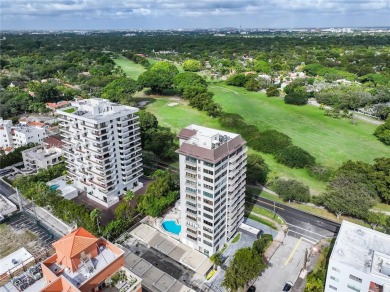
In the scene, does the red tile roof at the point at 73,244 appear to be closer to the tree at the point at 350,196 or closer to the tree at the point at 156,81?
the tree at the point at 350,196

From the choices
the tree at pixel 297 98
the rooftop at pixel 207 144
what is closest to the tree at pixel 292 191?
the rooftop at pixel 207 144

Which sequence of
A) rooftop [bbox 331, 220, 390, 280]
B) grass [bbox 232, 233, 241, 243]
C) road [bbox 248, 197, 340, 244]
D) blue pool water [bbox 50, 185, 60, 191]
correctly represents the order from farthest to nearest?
1. blue pool water [bbox 50, 185, 60, 191]
2. road [bbox 248, 197, 340, 244]
3. grass [bbox 232, 233, 241, 243]
4. rooftop [bbox 331, 220, 390, 280]

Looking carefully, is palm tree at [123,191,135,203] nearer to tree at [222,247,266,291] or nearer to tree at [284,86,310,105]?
tree at [222,247,266,291]

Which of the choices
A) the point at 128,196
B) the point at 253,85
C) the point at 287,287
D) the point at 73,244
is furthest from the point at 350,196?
the point at 253,85

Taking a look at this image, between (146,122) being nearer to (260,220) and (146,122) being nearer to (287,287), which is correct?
(260,220)

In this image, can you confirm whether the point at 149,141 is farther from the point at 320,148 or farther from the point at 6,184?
the point at 320,148

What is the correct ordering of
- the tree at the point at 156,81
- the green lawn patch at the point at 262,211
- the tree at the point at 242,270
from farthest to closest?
the tree at the point at 156,81, the green lawn patch at the point at 262,211, the tree at the point at 242,270

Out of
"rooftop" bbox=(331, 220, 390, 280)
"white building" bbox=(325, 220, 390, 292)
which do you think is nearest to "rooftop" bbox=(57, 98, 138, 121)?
"rooftop" bbox=(331, 220, 390, 280)

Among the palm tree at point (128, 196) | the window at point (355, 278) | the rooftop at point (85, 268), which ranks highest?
the rooftop at point (85, 268)
